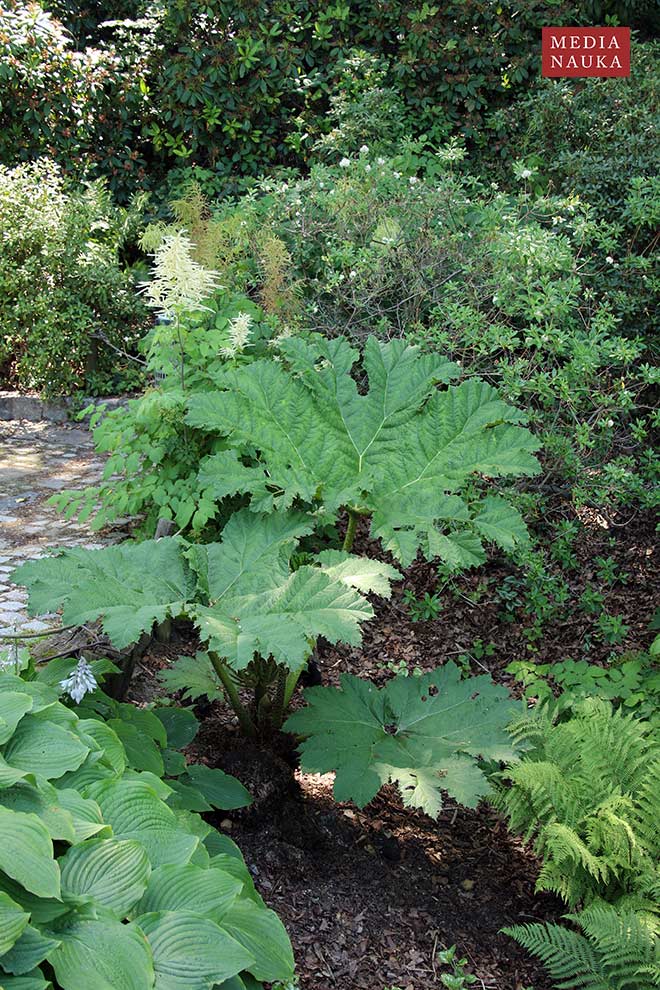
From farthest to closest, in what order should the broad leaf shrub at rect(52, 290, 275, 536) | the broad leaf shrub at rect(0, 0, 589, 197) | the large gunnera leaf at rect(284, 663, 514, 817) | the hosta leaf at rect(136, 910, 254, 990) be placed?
the broad leaf shrub at rect(0, 0, 589, 197), the broad leaf shrub at rect(52, 290, 275, 536), the large gunnera leaf at rect(284, 663, 514, 817), the hosta leaf at rect(136, 910, 254, 990)

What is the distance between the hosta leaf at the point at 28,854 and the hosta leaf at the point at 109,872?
126 mm

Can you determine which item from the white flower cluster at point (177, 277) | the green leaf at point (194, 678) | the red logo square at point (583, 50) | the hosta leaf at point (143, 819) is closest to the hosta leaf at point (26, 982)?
the hosta leaf at point (143, 819)

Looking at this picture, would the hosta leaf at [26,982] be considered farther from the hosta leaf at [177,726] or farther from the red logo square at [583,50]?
the red logo square at [583,50]

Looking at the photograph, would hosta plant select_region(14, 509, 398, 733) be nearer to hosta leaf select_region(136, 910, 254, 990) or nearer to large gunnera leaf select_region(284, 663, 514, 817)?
large gunnera leaf select_region(284, 663, 514, 817)

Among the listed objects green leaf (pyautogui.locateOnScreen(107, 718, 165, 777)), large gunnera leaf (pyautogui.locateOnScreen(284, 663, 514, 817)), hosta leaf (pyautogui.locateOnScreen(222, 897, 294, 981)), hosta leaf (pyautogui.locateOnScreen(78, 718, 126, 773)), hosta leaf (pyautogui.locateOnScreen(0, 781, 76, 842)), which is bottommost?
hosta leaf (pyautogui.locateOnScreen(222, 897, 294, 981))

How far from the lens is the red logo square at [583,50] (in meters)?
8.19

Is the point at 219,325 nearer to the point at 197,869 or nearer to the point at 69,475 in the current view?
the point at 69,475

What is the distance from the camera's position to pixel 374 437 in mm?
3469

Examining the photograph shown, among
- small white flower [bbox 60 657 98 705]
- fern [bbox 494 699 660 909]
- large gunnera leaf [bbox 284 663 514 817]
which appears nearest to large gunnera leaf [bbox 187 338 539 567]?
large gunnera leaf [bbox 284 663 514 817]

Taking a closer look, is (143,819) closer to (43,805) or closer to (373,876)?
(43,805)

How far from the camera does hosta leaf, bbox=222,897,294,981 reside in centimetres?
216

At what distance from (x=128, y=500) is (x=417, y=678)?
1.76m

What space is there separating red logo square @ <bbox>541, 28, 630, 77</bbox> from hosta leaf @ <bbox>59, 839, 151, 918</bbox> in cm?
794

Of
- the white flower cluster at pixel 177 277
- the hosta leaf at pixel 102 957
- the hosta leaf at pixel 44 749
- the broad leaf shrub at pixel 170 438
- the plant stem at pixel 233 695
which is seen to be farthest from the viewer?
the broad leaf shrub at pixel 170 438
